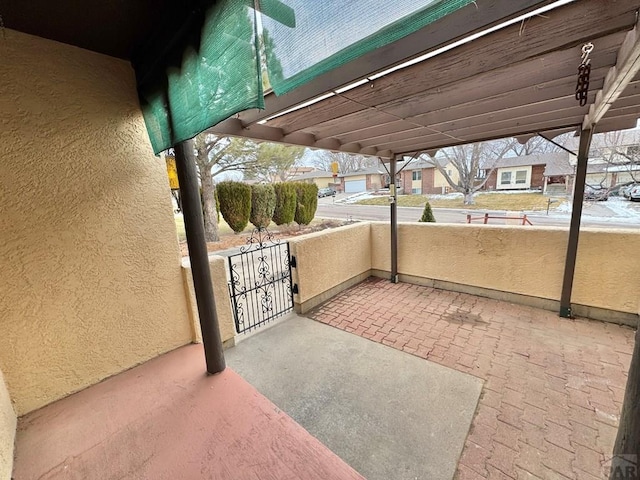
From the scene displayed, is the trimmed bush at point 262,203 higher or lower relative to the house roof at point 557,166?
lower

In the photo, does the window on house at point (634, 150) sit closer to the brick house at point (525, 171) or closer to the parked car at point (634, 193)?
the parked car at point (634, 193)

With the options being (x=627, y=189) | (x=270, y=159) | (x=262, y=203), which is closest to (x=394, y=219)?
(x=270, y=159)

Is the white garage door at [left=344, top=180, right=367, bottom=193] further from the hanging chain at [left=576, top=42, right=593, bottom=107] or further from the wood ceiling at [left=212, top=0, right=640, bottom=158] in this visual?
the hanging chain at [left=576, top=42, right=593, bottom=107]

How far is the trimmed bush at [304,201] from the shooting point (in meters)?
11.8

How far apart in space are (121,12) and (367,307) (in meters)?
4.08

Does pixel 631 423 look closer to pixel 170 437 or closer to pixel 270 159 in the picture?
pixel 170 437

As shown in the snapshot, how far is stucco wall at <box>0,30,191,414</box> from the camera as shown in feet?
5.45

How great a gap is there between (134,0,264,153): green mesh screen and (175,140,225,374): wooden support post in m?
0.18

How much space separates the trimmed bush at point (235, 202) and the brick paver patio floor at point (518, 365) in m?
6.49

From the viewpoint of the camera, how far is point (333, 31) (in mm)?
895

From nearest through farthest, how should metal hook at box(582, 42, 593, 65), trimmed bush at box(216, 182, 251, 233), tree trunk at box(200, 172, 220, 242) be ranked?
metal hook at box(582, 42, 593, 65)
tree trunk at box(200, 172, 220, 242)
trimmed bush at box(216, 182, 251, 233)

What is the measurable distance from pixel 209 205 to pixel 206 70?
29.3 feet

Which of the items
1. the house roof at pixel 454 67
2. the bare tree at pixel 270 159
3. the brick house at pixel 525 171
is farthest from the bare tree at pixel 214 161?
→ the brick house at pixel 525 171

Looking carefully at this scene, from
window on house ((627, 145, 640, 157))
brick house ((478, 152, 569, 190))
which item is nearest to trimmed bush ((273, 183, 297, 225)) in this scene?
window on house ((627, 145, 640, 157))
